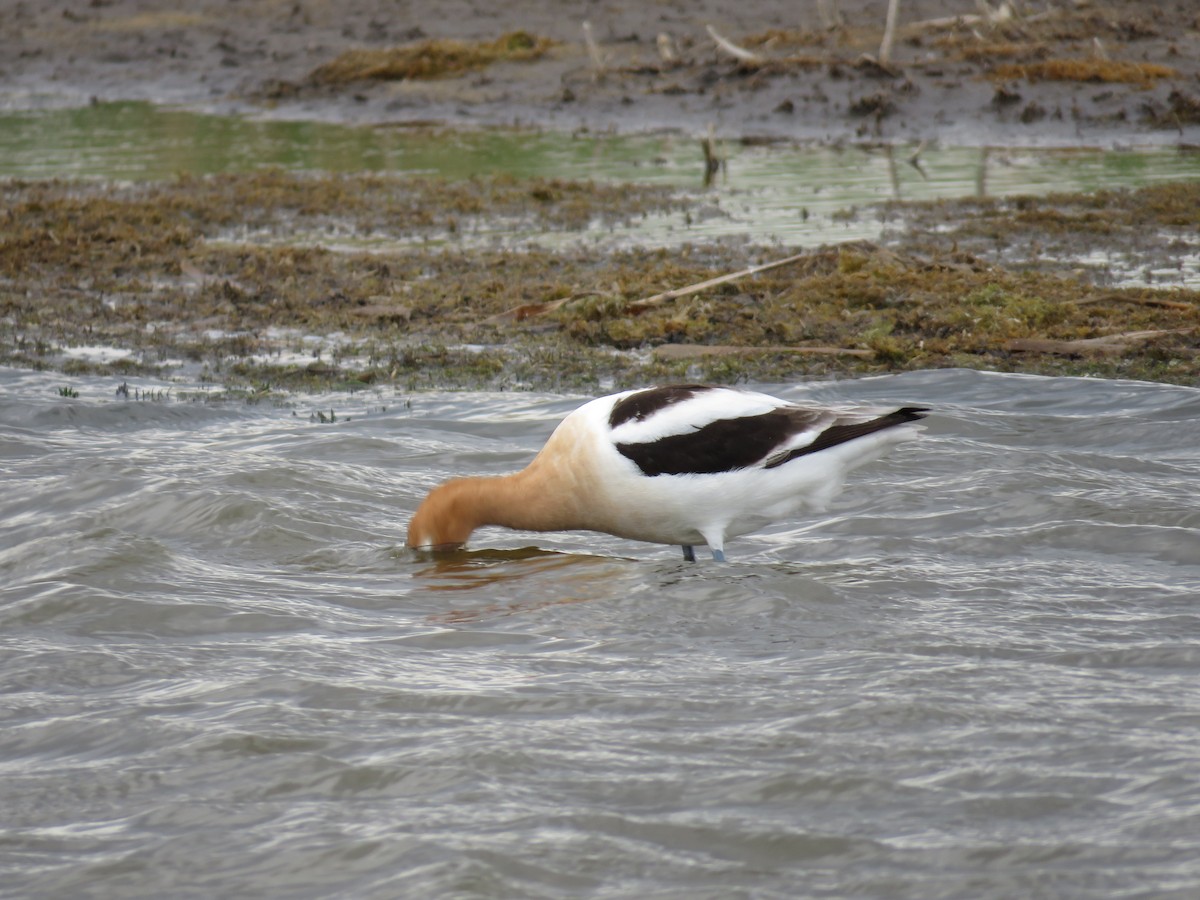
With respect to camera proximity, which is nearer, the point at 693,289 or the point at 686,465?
the point at 686,465

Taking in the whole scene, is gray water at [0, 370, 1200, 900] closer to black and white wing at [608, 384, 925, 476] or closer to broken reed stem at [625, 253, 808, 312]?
black and white wing at [608, 384, 925, 476]

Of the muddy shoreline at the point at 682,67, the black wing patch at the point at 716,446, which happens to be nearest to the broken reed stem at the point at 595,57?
the muddy shoreline at the point at 682,67

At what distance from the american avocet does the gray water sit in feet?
0.81

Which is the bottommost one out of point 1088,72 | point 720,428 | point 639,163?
point 720,428

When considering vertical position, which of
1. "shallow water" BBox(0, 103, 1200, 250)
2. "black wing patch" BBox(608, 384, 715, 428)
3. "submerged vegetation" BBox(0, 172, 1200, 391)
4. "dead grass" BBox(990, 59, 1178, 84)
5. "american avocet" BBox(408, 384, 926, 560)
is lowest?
"american avocet" BBox(408, 384, 926, 560)

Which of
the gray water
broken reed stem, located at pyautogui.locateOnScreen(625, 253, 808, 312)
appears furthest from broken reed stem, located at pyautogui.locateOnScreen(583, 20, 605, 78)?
the gray water

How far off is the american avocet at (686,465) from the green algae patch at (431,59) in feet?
63.9

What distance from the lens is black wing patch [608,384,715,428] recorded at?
6.51 metres

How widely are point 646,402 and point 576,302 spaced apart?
4359 millimetres

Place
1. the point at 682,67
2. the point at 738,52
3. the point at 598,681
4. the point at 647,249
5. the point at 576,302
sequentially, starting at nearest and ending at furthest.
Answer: the point at 598,681, the point at 576,302, the point at 647,249, the point at 738,52, the point at 682,67

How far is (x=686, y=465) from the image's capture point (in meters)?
6.48

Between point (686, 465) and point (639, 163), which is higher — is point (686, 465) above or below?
below

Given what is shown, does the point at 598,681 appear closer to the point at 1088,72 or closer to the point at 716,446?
the point at 716,446

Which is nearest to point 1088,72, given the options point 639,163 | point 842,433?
point 639,163
